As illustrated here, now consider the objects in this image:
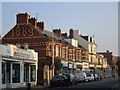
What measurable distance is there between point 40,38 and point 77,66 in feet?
59.3

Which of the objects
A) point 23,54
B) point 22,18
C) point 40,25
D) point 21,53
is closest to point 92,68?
point 40,25

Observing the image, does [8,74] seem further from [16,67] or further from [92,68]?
[92,68]

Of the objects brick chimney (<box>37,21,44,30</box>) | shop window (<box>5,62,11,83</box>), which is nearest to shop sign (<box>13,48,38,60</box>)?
shop window (<box>5,62,11,83</box>)

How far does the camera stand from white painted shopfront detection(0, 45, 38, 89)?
3321 cm

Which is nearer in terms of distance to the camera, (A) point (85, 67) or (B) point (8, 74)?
(B) point (8, 74)

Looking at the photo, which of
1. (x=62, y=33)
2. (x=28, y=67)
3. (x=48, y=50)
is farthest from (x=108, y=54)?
(x=28, y=67)

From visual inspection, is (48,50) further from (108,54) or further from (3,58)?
(108,54)

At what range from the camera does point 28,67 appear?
135 feet

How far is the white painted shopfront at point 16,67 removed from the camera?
33209 mm

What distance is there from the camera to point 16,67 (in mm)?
37000

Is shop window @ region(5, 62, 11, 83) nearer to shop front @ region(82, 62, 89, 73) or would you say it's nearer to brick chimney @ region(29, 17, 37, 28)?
brick chimney @ region(29, 17, 37, 28)

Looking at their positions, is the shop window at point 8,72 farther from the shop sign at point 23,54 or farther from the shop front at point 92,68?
the shop front at point 92,68

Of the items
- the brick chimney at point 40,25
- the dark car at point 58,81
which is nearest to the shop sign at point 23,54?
the dark car at point 58,81

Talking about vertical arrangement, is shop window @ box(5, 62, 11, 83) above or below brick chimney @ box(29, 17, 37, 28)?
below
